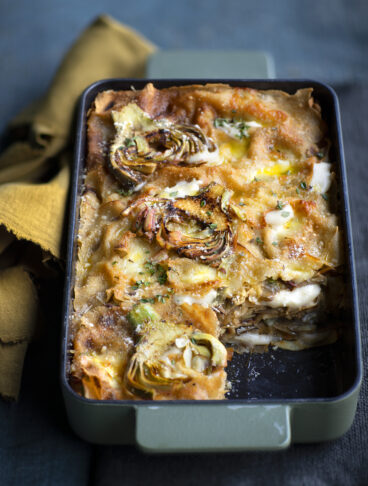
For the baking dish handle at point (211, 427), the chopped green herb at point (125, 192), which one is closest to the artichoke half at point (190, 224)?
the chopped green herb at point (125, 192)

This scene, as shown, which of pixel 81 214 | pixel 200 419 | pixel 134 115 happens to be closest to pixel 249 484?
pixel 200 419

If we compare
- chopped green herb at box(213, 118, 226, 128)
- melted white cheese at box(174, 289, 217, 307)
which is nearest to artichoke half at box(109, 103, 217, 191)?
chopped green herb at box(213, 118, 226, 128)

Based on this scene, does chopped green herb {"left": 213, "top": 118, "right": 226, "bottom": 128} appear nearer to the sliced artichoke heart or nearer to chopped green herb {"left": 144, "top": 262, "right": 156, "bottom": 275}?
chopped green herb {"left": 144, "top": 262, "right": 156, "bottom": 275}

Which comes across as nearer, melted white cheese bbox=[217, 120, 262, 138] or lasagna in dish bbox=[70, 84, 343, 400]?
lasagna in dish bbox=[70, 84, 343, 400]

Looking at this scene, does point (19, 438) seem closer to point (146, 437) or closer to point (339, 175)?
point (146, 437)

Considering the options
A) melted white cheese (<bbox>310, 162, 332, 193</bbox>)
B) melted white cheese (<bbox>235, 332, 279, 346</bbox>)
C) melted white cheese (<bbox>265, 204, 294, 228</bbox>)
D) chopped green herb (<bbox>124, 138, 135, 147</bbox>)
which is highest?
chopped green herb (<bbox>124, 138, 135, 147</bbox>)

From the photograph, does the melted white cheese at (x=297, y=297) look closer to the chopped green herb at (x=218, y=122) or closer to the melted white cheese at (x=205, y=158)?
the melted white cheese at (x=205, y=158)

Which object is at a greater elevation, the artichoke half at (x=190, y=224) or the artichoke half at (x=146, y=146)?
the artichoke half at (x=146, y=146)
